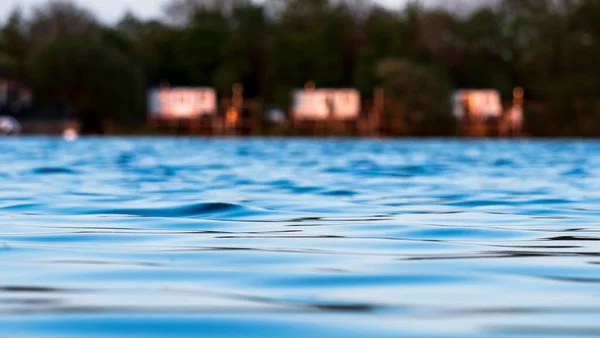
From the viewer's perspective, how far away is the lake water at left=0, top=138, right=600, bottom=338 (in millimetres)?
4668

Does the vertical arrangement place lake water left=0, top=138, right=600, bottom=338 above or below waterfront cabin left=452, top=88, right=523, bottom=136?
above

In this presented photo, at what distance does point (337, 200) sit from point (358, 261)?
551 cm

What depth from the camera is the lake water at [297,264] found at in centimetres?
467

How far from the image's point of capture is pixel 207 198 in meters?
12.2

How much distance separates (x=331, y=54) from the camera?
102 m

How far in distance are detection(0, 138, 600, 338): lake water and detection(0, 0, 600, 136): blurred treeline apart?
245 ft

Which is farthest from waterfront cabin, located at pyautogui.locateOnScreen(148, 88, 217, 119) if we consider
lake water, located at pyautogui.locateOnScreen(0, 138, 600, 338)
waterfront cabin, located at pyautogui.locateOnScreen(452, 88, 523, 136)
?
lake water, located at pyautogui.locateOnScreen(0, 138, 600, 338)

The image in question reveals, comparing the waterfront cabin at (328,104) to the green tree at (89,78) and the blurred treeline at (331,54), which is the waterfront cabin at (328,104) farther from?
the green tree at (89,78)

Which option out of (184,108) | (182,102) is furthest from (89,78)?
(184,108)

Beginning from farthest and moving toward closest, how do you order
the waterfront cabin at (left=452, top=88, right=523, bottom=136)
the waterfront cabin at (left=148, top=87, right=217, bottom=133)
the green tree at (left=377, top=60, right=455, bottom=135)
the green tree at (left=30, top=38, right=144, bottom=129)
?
1. the waterfront cabin at (left=148, top=87, right=217, bottom=133)
2. the waterfront cabin at (left=452, top=88, right=523, bottom=136)
3. the green tree at (left=30, top=38, right=144, bottom=129)
4. the green tree at (left=377, top=60, right=455, bottom=135)

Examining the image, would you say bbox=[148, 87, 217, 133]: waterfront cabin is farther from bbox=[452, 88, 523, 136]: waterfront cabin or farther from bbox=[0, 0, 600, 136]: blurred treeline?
bbox=[452, 88, 523, 136]: waterfront cabin

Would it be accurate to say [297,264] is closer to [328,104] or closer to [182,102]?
[328,104]

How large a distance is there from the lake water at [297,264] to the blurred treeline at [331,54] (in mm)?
74698

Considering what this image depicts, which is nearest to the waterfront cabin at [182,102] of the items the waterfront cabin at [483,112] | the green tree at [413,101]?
the waterfront cabin at [483,112]
